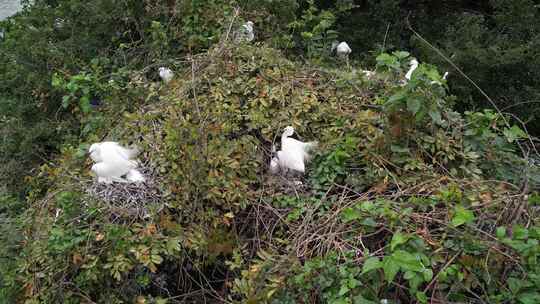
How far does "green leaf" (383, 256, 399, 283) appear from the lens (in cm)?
162

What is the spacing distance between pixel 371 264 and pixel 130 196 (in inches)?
45.4

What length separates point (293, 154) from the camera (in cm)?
237

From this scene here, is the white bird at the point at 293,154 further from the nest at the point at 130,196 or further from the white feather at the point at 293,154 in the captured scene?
the nest at the point at 130,196

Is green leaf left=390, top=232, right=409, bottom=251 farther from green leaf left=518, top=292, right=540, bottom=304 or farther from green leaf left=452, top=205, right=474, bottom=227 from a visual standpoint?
green leaf left=518, top=292, right=540, bottom=304

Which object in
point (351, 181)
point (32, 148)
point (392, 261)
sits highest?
point (392, 261)

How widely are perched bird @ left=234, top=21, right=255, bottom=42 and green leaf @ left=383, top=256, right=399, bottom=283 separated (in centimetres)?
193

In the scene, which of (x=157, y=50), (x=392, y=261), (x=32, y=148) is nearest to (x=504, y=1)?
(x=157, y=50)

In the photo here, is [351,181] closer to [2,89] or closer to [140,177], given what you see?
[140,177]

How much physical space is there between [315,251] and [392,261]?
45 centimetres

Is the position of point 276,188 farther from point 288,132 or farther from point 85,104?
point 85,104

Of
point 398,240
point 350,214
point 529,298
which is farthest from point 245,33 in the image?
point 529,298

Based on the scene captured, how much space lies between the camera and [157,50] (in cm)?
345

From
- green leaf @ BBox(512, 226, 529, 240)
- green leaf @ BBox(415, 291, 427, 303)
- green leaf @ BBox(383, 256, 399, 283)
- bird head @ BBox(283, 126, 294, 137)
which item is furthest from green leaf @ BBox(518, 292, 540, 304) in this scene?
bird head @ BBox(283, 126, 294, 137)

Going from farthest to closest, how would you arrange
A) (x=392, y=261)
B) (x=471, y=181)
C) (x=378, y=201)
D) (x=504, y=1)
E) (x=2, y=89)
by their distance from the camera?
1. (x=2, y=89)
2. (x=504, y=1)
3. (x=471, y=181)
4. (x=378, y=201)
5. (x=392, y=261)
